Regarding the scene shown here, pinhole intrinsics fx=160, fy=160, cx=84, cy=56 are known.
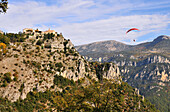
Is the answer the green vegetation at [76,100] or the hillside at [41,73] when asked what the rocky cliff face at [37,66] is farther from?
the green vegetation at [76,100]

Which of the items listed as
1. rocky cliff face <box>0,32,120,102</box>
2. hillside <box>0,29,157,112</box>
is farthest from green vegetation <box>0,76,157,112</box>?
rocky cliff face <box>0,32,120,102</box>

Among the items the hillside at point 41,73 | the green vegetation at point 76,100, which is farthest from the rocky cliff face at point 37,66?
the green vegetation at point 76,100

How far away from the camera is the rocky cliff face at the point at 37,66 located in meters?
99.7

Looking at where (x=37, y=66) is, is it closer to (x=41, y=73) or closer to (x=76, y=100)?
(x=41, y=73)

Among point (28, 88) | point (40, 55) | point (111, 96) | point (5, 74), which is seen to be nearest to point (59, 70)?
point (40, 55)

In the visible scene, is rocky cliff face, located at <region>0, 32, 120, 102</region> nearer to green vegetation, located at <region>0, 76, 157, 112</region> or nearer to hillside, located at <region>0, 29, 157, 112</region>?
hillside, located at <region>0, 29, 157, 112</region>

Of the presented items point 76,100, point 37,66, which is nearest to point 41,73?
point 37,66

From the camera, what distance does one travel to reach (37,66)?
124500 millimetres

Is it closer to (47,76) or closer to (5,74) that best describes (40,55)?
(47,76)

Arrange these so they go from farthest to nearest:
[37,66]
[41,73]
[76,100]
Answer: [37,66]
[41,73]
[76,100]

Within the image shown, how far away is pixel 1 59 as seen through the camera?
113m

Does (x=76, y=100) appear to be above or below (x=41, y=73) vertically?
above

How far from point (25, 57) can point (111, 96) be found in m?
112

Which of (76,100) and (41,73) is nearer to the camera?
(76,100)
